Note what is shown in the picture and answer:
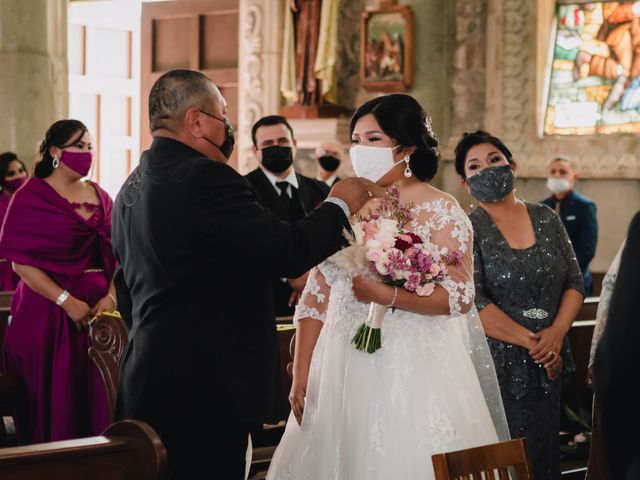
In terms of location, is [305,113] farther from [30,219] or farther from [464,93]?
[30,219]

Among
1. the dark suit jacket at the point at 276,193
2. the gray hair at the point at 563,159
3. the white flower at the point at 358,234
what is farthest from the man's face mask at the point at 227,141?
the gray hair at the point at 563,159

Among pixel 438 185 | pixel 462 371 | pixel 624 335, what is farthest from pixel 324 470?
pixel 438 185

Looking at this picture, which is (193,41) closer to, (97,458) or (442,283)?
(442,283)

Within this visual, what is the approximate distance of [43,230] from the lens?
16.3 feet

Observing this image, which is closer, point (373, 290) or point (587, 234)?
point (373, 290)

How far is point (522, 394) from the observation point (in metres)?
4.07

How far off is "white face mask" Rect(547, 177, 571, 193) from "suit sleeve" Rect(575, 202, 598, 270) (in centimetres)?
31

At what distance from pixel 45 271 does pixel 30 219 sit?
0.86ft

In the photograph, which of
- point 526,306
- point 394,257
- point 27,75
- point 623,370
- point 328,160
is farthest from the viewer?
point 27,75

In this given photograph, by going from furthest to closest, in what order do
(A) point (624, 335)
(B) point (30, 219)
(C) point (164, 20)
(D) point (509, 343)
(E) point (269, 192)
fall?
(C) point (164, 20) → (E) point (269, 192) → (B) point (30, 219) → (D) point (509, 343) → (A) point (624, 335)

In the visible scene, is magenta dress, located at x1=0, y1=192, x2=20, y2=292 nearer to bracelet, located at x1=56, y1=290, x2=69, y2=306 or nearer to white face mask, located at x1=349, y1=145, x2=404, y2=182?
bracelet, located at x1=56, y1=290, x2=69, y2=306

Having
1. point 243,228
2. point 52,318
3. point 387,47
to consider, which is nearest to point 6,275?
point 52,318

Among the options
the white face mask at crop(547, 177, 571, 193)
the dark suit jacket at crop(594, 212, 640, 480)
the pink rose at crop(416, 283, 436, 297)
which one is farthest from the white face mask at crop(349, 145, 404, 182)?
the white face mask at crop(547, 177, 571, 193)

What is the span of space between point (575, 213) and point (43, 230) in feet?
15.2
